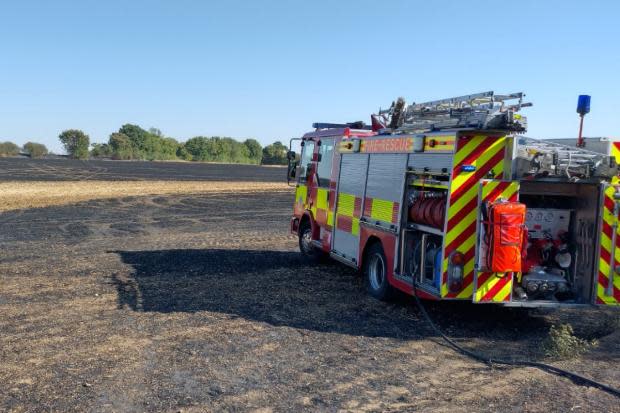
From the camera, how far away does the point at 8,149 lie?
121m

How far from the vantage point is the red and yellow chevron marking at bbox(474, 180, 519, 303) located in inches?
286

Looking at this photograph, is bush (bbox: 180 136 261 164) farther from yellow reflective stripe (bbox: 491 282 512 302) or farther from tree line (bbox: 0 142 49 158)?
yellow reflective stripe (bbox: 491 282 512 302)

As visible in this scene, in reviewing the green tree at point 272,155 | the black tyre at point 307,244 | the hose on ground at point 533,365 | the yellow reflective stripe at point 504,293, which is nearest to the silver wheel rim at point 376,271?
the hose on ground at point 533,365

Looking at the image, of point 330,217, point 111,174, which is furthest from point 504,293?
point 111,174

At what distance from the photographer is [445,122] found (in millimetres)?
8031

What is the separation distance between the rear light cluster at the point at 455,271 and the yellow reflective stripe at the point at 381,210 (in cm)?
160

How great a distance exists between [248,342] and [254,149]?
5563 inches

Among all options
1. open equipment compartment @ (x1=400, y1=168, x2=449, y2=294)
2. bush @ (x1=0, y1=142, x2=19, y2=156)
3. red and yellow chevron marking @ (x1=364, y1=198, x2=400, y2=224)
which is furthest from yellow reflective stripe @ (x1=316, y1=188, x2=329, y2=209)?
bush @ (x1=0, y1=142, x2=19, y2=156)

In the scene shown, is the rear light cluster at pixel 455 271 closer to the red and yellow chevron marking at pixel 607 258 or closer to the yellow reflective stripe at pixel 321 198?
the red and yellow chevron marking at pixel 607 258

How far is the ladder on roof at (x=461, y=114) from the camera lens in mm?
7191

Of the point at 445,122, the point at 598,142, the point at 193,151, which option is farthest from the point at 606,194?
the point at 193,151

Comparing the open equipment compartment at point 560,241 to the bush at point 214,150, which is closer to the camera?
the open equipment compartment at point 560,241

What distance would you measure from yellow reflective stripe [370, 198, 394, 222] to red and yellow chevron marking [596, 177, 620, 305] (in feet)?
9.05

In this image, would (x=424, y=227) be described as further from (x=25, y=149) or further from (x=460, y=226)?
(x=25, y=149)
